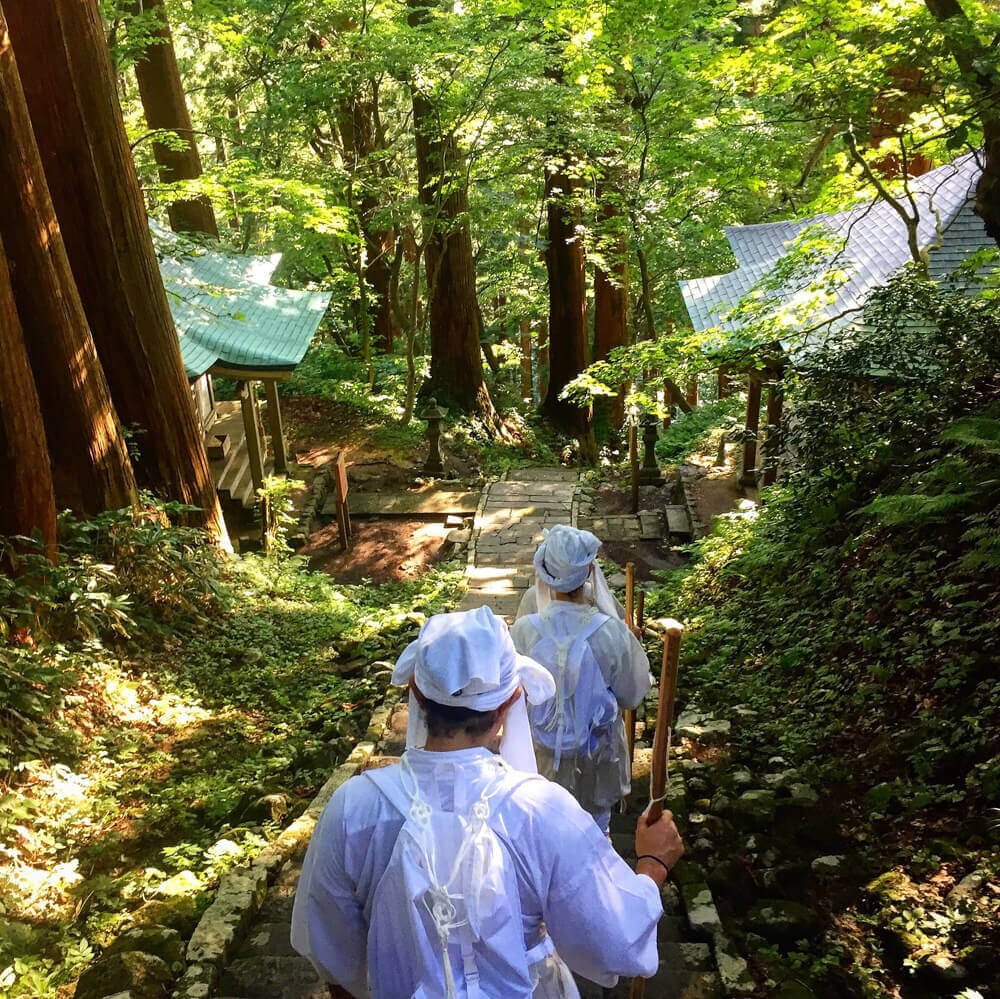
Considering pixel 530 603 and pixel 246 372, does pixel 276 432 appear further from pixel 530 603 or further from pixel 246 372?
pixel 530 603

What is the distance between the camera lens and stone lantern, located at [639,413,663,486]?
15.6 metres

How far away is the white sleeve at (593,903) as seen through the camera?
6.61 ft

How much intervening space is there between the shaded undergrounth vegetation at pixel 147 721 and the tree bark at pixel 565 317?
12.4m

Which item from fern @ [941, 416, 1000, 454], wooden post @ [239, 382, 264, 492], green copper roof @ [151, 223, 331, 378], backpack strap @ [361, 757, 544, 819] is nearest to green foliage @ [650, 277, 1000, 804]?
fern @ [941, 416, 1000, 454]

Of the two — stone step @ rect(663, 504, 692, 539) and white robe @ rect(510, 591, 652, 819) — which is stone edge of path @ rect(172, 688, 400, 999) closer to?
white robe @ rect(510, 591, 652, 819)

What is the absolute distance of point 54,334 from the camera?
7.03 meters

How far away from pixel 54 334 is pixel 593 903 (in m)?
7.01

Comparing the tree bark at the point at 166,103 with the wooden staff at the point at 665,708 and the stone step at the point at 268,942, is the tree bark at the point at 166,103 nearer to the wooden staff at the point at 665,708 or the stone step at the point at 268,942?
the stone step at the point at 268,942

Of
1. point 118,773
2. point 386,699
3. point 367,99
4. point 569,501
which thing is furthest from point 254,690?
point 367,99

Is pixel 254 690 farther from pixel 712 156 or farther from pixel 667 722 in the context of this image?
pixel 712 156

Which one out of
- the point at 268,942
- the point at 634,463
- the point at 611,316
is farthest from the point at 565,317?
the point at 268,942

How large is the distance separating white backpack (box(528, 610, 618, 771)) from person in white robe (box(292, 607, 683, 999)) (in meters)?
1.57

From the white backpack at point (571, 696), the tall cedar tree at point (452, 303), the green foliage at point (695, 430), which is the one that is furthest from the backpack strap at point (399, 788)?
the tall cedar tree at point (452, 303)

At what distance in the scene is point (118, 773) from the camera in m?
5.47
